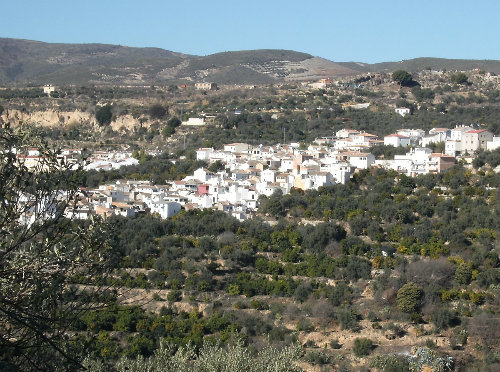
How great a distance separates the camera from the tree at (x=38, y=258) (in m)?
4.19

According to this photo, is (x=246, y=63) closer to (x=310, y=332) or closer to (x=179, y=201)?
(x=179, y=201)

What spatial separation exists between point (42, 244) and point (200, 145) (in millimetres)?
27040

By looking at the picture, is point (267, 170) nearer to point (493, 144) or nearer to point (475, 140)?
point (475, 140)

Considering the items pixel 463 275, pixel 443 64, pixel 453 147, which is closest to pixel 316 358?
pixel 463 275

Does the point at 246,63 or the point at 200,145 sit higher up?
the point at 246,63

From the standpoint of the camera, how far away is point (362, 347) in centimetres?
1345

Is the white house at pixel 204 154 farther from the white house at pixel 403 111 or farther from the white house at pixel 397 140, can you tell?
the white house at pixel 403 111

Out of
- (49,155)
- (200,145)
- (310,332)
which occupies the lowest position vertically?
(310,332)

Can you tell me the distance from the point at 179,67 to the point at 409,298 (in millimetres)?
51286

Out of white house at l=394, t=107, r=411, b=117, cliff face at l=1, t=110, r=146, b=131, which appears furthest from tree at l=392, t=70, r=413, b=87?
cliff face at l=1, t=110, r=146, b=131

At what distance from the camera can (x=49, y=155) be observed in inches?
185

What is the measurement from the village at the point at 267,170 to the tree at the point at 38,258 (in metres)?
16.1

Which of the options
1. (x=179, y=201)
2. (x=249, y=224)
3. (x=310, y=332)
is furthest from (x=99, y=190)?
(x=310, y=332)

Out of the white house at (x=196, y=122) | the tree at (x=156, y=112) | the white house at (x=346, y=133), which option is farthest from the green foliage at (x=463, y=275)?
the tree at (x=156, y=112)
